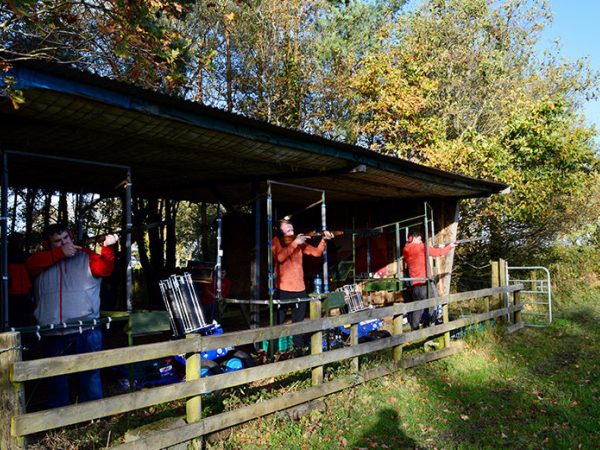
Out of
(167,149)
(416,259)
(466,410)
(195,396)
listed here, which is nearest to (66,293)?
(195,396)

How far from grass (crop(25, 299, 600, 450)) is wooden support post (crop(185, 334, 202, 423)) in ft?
1.01

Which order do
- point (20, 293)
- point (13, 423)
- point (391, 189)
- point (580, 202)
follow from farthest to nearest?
point (580, 202), point (391, 189), point (20, 293), point (13, 423)

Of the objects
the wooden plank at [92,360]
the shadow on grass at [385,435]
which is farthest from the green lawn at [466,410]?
the wooden plank at [92,360]

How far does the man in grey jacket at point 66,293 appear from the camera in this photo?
4.38m

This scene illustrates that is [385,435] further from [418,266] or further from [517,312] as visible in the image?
[517,312]

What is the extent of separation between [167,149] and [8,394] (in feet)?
10.0

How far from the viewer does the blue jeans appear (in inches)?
173

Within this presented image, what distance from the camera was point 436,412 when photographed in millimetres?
5305

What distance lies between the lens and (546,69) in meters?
19.5

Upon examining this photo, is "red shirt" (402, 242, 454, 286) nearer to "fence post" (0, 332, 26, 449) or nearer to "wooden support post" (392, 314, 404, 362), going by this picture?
"wooden support post" (392, 314, 404, 362)

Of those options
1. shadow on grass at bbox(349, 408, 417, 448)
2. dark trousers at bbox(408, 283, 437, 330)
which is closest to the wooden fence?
shadow on grass at bbox(349, 408, 417, 448)

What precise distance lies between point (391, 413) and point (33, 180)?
19.0ft

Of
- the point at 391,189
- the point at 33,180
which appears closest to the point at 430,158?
the point at 391,189

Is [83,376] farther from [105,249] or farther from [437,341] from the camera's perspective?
[437,341]
